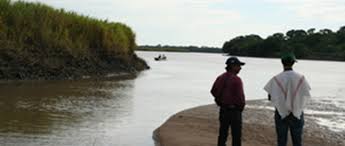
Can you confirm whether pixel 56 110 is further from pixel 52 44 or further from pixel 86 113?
pixel 52 44

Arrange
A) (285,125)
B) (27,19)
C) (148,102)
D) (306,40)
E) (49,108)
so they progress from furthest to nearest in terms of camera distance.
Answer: (306,40) < (27,19) < (148,102) < (49,108) < (285,125)

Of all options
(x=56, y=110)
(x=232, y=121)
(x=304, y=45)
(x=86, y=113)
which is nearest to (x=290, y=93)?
(x=232, y=121)

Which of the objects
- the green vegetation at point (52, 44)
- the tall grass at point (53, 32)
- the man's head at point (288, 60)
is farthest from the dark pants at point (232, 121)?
the tall grass at point (53, 32)

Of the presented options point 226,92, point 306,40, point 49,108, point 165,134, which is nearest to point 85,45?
point 49,108

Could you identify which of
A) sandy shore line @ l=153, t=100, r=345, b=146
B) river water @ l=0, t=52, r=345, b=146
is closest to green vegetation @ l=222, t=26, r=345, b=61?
river water @ l=0, t=52, r=345, b=146

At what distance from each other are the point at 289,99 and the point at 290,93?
0.09m

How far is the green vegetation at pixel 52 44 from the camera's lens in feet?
103

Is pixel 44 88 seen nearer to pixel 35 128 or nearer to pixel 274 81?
pixel 35 128

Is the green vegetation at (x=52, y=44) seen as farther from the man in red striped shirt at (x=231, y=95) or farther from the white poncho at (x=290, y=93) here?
the white poncho at (x=290, y=93)

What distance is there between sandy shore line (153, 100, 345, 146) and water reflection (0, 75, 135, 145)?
5.25 feet

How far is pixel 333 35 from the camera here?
506ft

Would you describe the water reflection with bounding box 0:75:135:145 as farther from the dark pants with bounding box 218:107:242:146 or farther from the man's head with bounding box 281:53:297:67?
the man's head with bounding box 281:53:297:67

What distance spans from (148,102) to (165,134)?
9.15m

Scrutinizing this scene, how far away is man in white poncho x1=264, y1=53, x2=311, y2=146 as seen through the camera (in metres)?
8.41
